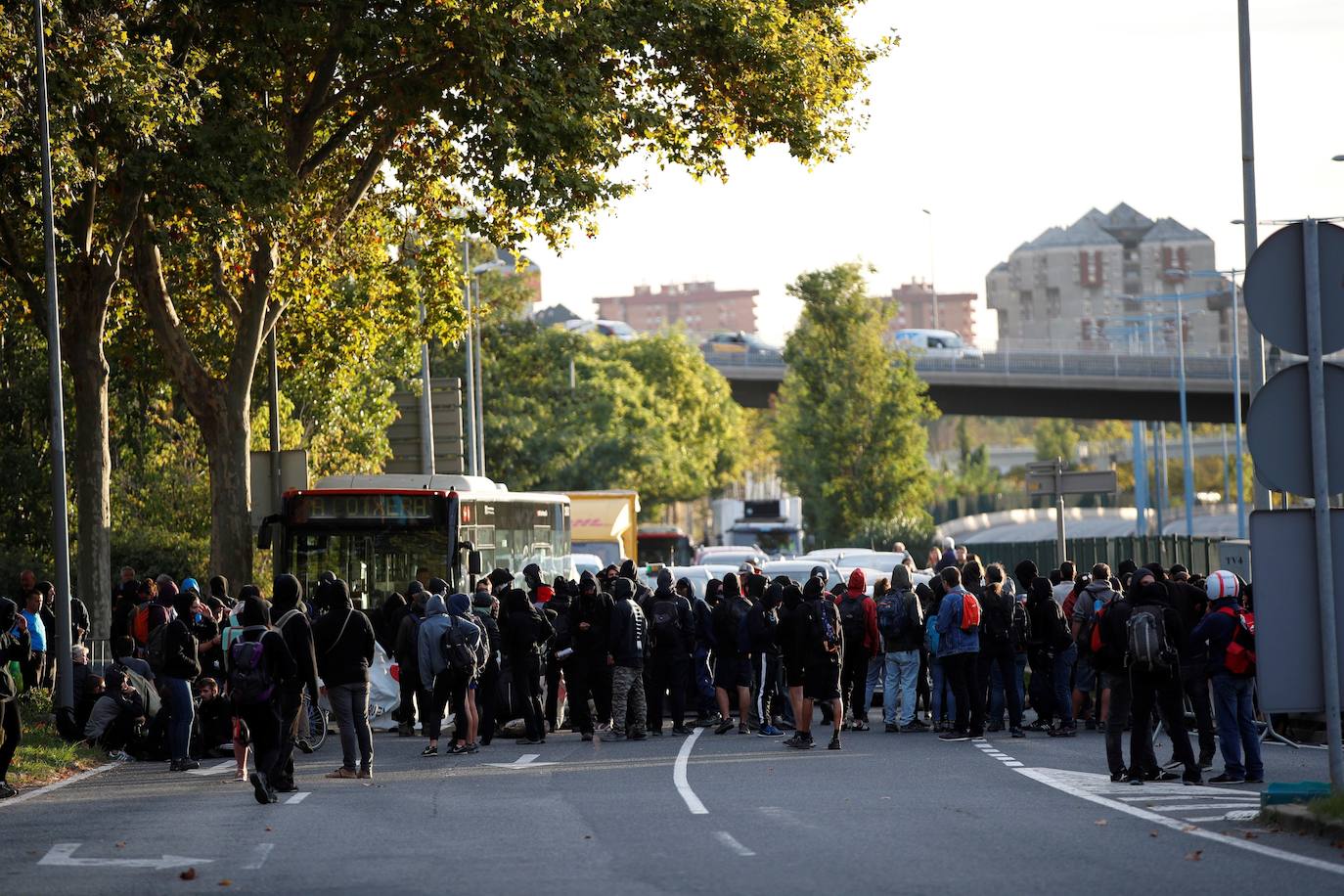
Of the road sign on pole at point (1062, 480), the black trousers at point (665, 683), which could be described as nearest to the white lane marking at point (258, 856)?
the black trousers at point (665, 683)

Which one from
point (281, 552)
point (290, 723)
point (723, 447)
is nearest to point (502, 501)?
point (281, 552)

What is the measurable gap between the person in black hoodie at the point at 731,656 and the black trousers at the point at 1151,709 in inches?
271

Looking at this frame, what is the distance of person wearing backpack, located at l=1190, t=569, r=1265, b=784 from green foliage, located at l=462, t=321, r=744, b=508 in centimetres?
5480

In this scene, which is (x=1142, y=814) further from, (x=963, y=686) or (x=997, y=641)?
(x=997, y=641)

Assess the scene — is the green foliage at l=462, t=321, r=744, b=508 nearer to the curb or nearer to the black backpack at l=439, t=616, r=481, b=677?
the black backpack at l=439, t=616, r=481, b=677

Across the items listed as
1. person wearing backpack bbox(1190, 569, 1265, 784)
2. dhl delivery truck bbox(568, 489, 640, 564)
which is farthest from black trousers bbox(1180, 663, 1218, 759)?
dhl delivery truck bbox(568, 489, 640, 564)

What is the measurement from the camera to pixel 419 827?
45.7ft

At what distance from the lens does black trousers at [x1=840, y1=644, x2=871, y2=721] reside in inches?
911

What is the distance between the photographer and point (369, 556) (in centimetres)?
2616

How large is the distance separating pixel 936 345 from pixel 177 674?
75640mm

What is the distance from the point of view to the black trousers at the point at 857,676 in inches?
911

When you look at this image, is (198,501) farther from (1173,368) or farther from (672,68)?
(1173,368)

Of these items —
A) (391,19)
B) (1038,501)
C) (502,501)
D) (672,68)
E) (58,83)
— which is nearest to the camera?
(58,83)

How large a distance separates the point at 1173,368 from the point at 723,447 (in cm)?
3274
